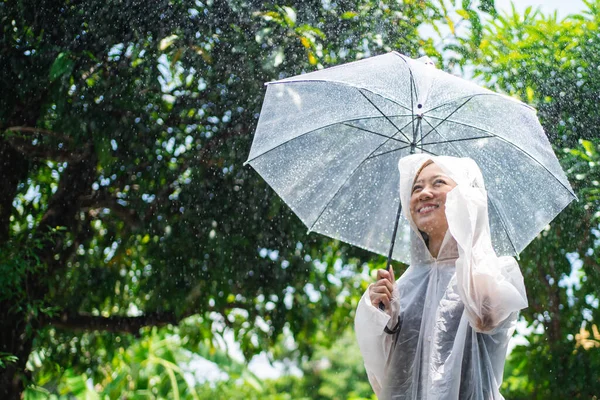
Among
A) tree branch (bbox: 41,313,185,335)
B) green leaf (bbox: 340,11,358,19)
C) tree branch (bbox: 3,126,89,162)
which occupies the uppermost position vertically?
green leaf (bbox: 340,11,358,19)

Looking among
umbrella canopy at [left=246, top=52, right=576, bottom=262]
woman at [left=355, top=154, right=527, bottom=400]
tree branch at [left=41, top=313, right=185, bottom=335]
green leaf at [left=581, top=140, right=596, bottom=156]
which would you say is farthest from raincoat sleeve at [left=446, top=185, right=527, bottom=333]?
tree branch at [left=41, top=313, right=185, bottom=335]

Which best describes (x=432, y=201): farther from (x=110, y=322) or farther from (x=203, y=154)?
(x=110, y=322)

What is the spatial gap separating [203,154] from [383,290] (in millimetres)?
2849

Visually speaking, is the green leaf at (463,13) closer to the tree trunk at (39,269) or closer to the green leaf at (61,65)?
the green leaf at (61,65)

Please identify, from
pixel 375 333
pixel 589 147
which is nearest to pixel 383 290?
pixel 375 333

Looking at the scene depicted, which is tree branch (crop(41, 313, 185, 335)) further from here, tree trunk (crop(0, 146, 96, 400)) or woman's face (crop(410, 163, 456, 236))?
woman's face (crop(410, 163, 456, 236))

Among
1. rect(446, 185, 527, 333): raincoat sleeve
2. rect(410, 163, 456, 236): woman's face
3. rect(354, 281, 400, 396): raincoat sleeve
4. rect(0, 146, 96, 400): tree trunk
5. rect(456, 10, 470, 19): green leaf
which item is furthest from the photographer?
rect(0, 146, 96, 400): tree trunk

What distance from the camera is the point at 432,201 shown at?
2.50 m

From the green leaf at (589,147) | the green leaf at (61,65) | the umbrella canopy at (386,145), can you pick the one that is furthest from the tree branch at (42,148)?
the green leaf at (589,147)

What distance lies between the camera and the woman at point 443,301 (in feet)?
7.03

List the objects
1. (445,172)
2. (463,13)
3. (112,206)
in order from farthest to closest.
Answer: (112,206), (463,13), (445,172)

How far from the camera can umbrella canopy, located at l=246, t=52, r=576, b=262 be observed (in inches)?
113

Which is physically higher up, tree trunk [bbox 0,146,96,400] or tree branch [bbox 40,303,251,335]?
tree trunk [bbox 0,146,96,400]

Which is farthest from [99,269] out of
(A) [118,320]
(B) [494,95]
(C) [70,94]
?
(B) [494,95]
